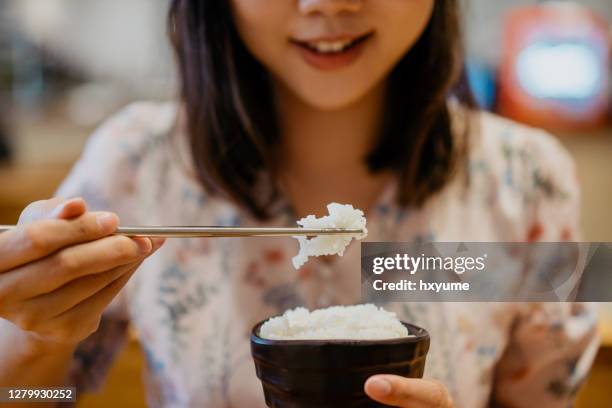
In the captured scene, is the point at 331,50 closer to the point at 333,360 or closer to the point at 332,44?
the point at 332,44

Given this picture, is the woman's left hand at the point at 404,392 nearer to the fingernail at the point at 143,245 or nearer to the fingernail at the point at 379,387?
the fingernail at the point at 379,387

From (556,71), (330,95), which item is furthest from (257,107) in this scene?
(556,71)

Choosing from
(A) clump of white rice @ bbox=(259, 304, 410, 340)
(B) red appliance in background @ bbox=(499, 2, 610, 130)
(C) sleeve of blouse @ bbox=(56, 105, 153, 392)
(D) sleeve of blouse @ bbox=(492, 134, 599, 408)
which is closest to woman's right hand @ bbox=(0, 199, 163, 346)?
(A) clump of white rice @ bbox=(259, 304, 410, 340)

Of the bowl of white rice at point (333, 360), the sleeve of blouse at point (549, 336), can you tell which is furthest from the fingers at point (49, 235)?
the sleeve of blouse at point (549, 336)

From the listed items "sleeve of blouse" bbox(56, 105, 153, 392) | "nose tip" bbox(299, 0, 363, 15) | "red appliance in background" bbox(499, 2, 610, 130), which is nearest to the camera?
"nose tip" bbox(299, 0, 363, 15)

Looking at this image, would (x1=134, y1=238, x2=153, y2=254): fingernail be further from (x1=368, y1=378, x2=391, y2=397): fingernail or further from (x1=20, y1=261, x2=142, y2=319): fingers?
(x1=368, y1=378, x2=391, y2=397): fingernail

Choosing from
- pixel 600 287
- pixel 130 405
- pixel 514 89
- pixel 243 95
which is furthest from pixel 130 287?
pixel 514 89
